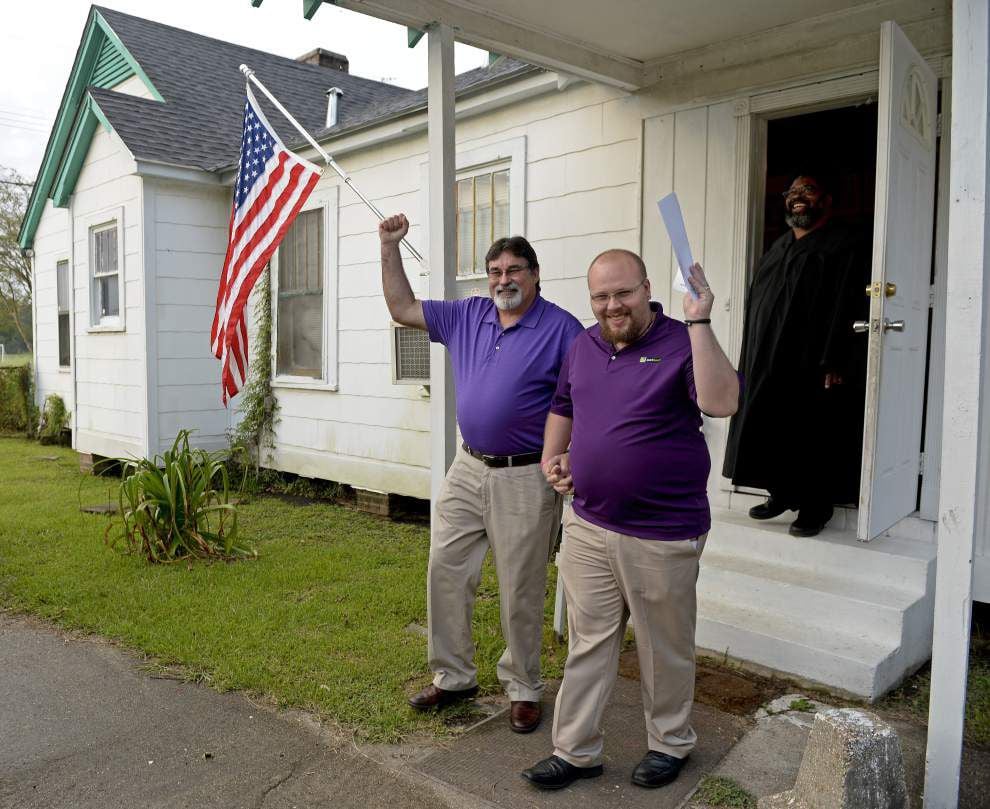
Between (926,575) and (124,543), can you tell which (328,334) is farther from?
(926,575)

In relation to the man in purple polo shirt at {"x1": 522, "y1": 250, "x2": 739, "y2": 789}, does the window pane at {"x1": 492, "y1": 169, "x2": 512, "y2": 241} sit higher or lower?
higher

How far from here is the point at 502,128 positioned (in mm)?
6164

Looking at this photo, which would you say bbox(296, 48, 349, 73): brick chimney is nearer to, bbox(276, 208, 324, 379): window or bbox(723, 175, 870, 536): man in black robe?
bbox(276, 208, 324, 379): window

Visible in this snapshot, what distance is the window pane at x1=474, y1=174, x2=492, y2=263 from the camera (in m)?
6.38

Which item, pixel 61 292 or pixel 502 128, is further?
pixel 61 292

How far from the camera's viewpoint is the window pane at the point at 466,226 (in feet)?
21.4

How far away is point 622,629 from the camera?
2.83 meters

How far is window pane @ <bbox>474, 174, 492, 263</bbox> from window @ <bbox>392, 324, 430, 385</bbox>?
0.92 meters

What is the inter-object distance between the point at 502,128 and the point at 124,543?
13.3ft

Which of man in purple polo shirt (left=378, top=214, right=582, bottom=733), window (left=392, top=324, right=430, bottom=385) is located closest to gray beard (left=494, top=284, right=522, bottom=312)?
man in purple polo shirt (left=378, top=214, right=582, bottom=733)

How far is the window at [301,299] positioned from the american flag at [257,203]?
3.39 meters

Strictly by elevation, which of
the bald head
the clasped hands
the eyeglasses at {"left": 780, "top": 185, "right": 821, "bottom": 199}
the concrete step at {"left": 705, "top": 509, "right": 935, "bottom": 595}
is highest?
the eyeglasses at {"left": 780, "top": 185, "right": 821, "bottom": 199}

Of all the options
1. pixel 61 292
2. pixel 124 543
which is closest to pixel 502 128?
pixel 124 543

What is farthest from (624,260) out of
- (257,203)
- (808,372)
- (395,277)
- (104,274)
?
(104,274)
